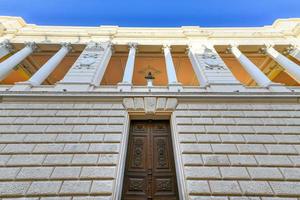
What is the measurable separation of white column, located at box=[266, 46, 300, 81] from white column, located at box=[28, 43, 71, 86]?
13.9 meters

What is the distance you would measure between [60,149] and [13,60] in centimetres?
848

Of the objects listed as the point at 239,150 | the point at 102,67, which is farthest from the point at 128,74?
the point at 239,150

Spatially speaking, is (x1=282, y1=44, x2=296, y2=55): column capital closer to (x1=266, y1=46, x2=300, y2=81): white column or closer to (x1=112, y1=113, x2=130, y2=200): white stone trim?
(x1=266, y1=46, x2=300, y2=81): white column

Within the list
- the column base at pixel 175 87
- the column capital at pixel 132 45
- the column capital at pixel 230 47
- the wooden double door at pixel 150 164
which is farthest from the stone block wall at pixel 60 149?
the column capital at pixel 230 47

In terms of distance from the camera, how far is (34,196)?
16.1 ft

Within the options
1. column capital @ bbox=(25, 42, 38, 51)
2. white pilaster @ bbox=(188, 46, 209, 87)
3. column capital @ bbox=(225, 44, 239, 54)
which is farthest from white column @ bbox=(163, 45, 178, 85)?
column capital @ bbox=(25, 42, 38, 51)

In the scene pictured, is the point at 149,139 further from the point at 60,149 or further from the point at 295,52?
the point at 295,52

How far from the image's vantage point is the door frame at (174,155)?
5.31m

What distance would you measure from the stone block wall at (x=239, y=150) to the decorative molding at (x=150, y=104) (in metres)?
0.38

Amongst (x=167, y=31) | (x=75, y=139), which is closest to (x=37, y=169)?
(x=75, y=139)

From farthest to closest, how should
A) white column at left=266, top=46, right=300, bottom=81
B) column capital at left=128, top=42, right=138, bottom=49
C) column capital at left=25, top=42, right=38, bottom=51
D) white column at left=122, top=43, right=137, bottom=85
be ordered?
column capital at left=128, top=42, right=138, bottom=49, column capital at left=25, top=42, right=38, bottom=51, white column at left=266, top=46, right=300, bottom=81, white column at left=122, top=43, right=137, bottom=85

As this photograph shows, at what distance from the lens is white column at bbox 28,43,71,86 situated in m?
9.60

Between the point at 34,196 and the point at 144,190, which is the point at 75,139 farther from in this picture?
the point at 144,190

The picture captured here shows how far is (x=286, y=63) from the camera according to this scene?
11789mm
